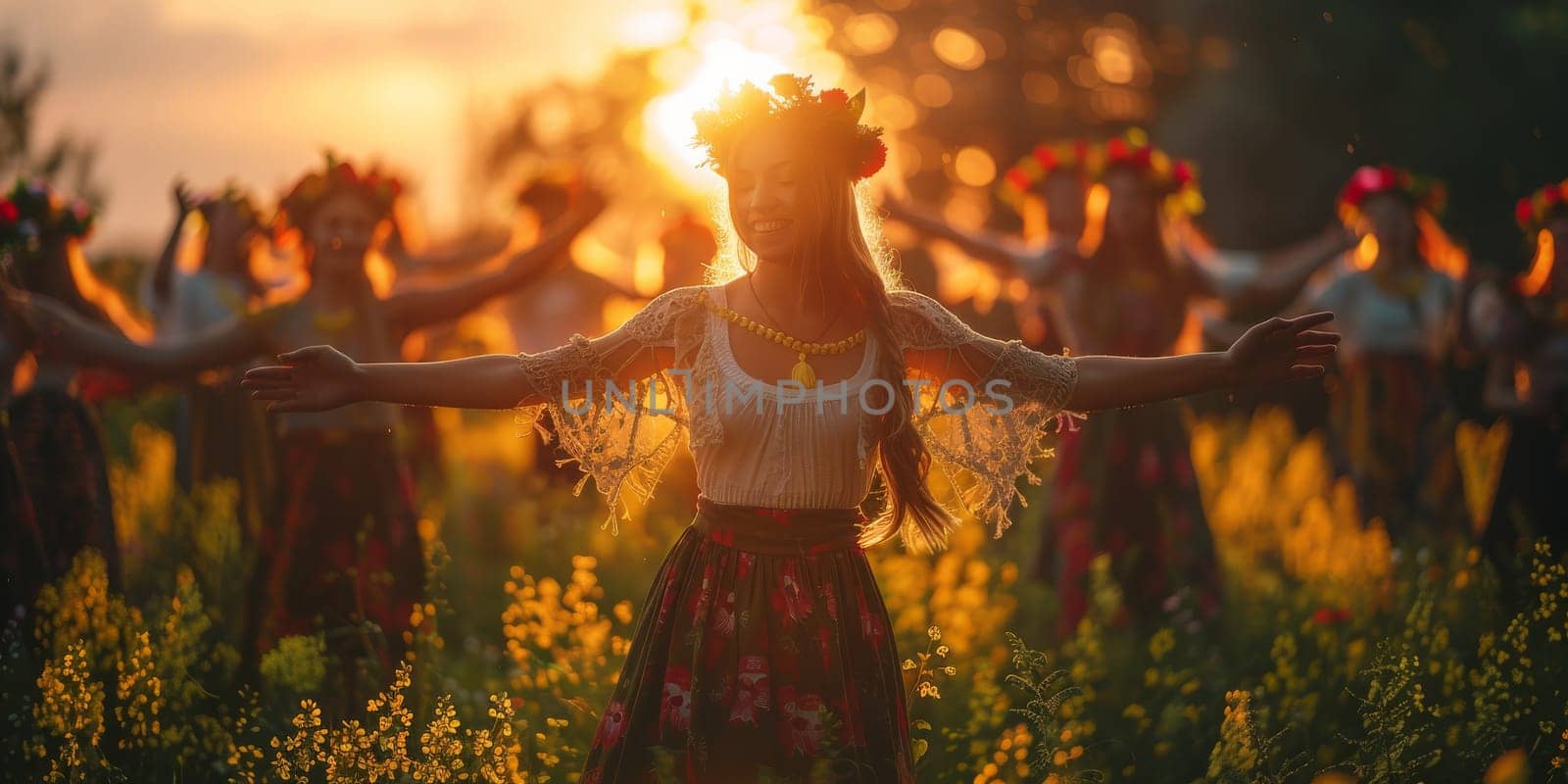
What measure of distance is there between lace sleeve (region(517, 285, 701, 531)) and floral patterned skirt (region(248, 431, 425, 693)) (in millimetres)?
2105

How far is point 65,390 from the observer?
5.90 m

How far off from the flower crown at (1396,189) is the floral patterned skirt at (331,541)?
561 cm

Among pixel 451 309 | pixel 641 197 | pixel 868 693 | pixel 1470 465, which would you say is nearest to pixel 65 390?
pixel 451 309

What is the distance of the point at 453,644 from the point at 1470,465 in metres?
6.15

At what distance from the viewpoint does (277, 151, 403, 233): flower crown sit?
5891mm

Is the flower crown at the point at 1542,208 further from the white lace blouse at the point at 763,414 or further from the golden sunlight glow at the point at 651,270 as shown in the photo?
the golden sunlight glow at the point at 651,270

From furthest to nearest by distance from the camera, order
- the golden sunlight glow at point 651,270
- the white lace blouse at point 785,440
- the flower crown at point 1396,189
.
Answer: the golden sunlight glow at point 651,270 → the flower crown at point 1396,189 → the white lace blouse at point 785,440

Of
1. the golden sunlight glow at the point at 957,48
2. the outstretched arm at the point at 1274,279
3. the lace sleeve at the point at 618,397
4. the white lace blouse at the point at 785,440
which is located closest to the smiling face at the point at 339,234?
the lace sleeve at the point at 618,397

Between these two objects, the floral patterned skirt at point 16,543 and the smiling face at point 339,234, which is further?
the smiling face at point 339,234

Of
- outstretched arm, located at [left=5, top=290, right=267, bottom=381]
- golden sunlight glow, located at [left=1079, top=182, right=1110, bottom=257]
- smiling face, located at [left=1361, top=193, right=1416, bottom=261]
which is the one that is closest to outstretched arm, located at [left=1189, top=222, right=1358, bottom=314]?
smiling face, located at [left=1361, top=193, right=1416, bottom=261]

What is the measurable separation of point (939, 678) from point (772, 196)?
188cm

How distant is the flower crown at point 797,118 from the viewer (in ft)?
11.8

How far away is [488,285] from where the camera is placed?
6121 millimetres

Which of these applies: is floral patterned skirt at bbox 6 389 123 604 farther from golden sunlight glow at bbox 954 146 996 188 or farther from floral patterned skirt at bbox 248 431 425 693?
golden sunlight glow at bbox 954 146 996 188
